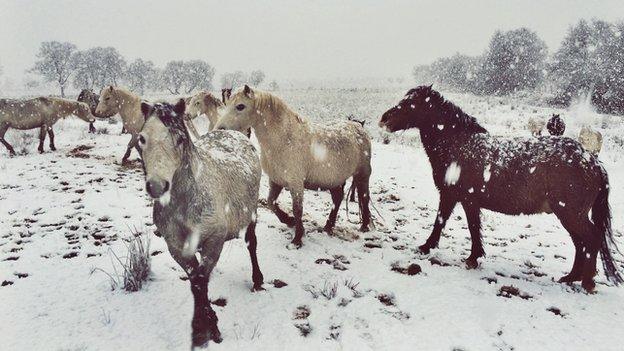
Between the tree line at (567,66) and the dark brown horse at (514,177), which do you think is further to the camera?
the tree line at (567,66)

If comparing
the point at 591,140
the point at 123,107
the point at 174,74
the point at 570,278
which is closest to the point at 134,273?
the point at 570,278

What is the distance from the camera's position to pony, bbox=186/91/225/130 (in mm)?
9633

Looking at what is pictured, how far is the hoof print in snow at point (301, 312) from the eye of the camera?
3.40 meters

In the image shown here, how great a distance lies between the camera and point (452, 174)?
4.81 m

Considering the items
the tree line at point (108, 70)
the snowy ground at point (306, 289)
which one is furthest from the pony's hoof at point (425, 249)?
the tree line at point (108, 70)

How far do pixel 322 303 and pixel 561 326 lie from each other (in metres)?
2.34

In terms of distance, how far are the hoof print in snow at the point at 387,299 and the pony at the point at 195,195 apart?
4.51 feet

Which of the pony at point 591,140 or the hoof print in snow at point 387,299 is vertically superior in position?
the pony at point 591,140

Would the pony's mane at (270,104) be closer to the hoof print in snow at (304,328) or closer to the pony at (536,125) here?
the hoof print in snow at (304,328)

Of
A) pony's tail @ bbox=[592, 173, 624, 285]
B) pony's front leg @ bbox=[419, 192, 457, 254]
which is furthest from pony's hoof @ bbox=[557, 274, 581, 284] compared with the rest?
pony's front leg @ bbox=[419, 192, 457, 254]

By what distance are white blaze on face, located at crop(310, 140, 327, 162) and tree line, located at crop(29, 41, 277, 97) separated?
239 ft

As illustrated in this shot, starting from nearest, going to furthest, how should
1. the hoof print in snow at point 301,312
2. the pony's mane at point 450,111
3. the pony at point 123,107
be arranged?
the hoof print in snow at point 301,312 < the pony's mane at point 450,111 < the pony at point 123,107

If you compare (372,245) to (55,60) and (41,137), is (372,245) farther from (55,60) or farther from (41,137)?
(55,60)

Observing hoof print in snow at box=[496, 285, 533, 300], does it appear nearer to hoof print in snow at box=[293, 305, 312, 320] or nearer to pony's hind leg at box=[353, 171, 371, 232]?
hoof print in snow at box=[293, 305, 312, 320]
